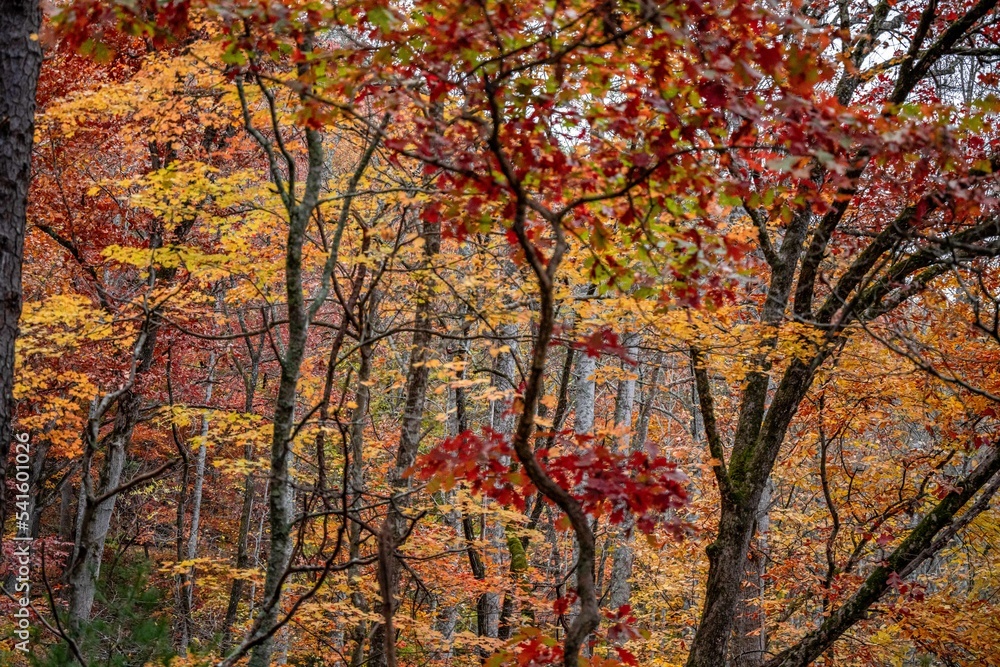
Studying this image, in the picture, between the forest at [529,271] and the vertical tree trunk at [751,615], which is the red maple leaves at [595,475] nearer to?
the forest at [529,271]

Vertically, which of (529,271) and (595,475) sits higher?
(529,271)

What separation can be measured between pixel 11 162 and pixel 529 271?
4.37 meters

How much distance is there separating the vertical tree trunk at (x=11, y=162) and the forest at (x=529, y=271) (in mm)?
17

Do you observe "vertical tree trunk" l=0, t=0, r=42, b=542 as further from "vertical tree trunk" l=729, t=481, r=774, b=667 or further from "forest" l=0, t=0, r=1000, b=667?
"vertical tree trunk" l=729, t=481, r=774, b=667

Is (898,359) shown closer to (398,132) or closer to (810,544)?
(810,544)

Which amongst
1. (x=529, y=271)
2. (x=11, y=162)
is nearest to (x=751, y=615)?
(x=529, y=271)

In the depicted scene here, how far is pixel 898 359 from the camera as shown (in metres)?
8.36

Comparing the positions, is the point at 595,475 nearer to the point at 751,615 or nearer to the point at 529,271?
the point at 529,271

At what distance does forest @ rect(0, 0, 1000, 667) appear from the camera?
290 centimetres

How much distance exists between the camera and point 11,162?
130 inches

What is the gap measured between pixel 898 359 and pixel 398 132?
6.46m

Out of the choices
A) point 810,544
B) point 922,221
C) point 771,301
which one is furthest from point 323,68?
point 810,544

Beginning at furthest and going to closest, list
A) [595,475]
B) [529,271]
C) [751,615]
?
1. [751,615]
2. [529,271]
3. [595,475]

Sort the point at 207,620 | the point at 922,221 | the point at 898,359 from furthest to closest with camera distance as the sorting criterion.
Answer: the point at 207,620, the point at 898,359, the point at 922,221
